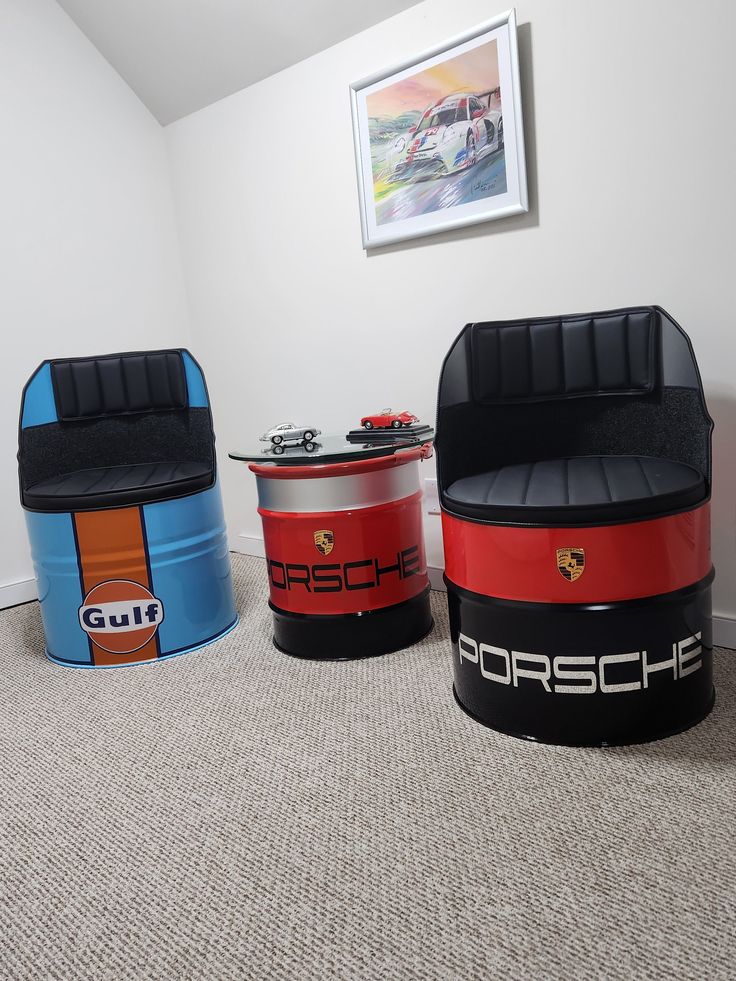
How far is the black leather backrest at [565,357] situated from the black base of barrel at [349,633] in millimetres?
685

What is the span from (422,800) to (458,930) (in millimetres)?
332

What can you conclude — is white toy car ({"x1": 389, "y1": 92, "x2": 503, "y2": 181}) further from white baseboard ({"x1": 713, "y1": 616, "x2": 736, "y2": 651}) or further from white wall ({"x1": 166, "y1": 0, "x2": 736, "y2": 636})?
white baseboard ({"x1": 713, "y1": 616, "x2": 736, "y2": 651})

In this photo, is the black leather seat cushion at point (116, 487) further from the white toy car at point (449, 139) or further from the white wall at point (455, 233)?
the white toy car at point (449, 139)

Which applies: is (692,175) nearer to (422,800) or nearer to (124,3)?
(422,800)

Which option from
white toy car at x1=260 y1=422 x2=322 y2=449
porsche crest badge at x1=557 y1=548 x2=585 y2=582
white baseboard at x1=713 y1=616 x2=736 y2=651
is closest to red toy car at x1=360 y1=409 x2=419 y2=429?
white toy car at x1=260 y1=422 x2=322 y2=449

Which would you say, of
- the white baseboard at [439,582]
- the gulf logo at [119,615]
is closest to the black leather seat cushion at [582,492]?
the white baseboard at [439,582]

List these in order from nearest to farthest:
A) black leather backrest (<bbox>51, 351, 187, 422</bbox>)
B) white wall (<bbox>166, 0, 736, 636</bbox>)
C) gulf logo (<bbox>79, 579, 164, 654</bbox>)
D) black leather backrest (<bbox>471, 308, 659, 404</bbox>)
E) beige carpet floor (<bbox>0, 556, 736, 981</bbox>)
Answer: beige carpet floor (<bbox>0, 556, 736, 981</bbox>)
black leather backrest (<bbox>471, 308, 659, 404</bbox>)
white wall (<bbox>166, 0, 736, 636</bbox>)
gulf logo (<bbox>79, 579, 164, 654</bbox>)
black leather backrest (<bbox>51, 351, 187, 422</bbox>)

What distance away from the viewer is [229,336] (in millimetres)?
3230

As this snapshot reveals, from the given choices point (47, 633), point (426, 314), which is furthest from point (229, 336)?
point (47, 633)

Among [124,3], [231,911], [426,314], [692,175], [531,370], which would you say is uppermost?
[124,3]

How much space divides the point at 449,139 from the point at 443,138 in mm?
23

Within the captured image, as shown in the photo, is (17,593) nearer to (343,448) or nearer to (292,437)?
(292,437)

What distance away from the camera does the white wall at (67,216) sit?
112 inches

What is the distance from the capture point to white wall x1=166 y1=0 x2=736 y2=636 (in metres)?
1.86
